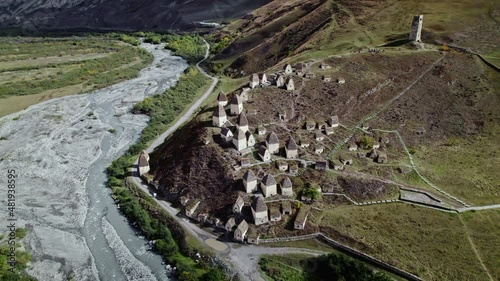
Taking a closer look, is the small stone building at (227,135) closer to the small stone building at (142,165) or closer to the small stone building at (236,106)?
the small stone building at (236,106)

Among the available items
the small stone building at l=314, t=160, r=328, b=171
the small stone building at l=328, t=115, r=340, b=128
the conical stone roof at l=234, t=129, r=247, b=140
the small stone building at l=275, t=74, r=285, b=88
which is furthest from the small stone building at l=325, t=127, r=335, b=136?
the small stone building at l=275, t=74, r=285, b=88

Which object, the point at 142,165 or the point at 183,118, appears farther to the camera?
the point at 183,118

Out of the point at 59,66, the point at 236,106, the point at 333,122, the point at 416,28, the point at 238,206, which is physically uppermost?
the point at 416,28

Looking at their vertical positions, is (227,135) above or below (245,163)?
above

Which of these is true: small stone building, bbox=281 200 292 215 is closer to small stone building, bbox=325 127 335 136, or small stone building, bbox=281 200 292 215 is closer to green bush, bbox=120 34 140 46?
small stone building, bbox=325 127 335 136

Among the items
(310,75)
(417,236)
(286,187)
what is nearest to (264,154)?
(286,187)

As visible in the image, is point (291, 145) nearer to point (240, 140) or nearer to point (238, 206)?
point (240, 140)

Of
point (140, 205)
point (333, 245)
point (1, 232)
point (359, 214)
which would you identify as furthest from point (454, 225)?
point (1, 232)
